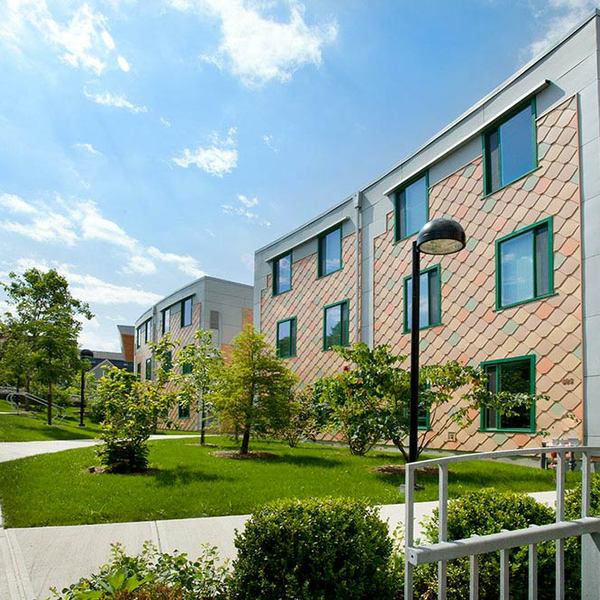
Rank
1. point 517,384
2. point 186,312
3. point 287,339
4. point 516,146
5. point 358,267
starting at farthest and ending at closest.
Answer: point 186,312 → point 287,339 → point 358,267 → point 516,146 → point 517,384

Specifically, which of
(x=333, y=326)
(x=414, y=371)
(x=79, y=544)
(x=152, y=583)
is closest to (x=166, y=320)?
(x=333, y=326)

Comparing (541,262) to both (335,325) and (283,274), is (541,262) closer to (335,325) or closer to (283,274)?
(335,325)

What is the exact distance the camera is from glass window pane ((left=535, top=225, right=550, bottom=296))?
41.4 ft

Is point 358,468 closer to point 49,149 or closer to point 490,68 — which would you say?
point 49,149

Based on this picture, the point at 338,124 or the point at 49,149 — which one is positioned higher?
the point at 338,124

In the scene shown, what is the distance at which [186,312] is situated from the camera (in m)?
35.0

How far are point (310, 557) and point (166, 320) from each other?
3569cm

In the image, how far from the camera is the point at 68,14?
779 centimetres

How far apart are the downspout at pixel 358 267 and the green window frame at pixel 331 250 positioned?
112 cm

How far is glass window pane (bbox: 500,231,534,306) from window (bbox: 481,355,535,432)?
56.8 inches

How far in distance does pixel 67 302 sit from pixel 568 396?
21.4m

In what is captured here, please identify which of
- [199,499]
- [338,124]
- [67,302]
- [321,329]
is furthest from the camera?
[67,302]

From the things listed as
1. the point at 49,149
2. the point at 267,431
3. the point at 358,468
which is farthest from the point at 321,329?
the point at 49,149

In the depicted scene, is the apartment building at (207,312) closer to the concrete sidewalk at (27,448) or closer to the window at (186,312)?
the window at (186,312)
